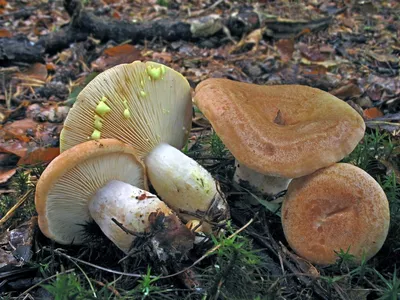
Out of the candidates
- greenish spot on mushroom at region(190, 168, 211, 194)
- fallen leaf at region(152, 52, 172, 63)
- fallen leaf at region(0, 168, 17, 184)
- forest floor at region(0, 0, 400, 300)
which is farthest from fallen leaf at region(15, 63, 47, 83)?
greenish spot on mushroom at region(190, 168, 211, 194)

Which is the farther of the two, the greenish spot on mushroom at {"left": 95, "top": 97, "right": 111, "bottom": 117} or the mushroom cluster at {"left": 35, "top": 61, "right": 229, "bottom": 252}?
the greenish spot on mushroom at {"left": 95, "top": 97, "right": 111, "bottom": 117}

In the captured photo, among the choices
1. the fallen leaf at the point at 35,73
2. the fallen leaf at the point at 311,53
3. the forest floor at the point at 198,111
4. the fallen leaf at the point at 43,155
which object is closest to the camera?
the forest floor at the point at 198,111

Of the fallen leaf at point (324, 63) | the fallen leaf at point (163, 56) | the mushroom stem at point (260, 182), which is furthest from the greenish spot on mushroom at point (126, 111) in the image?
the fallen leaf at point (324, 63)

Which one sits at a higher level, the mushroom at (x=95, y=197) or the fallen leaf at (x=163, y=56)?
the mushroom at (x=95, y=197)

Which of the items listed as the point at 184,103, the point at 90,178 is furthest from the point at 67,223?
the point at 184,103

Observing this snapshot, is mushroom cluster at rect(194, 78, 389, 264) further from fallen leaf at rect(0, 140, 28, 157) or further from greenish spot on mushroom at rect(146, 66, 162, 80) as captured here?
fallen leaf at rect(0, 140, 28, 157)

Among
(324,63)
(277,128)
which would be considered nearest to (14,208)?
(277,128)

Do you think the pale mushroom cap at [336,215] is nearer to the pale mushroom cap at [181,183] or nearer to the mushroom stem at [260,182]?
the mushroom stem at [260,182]
